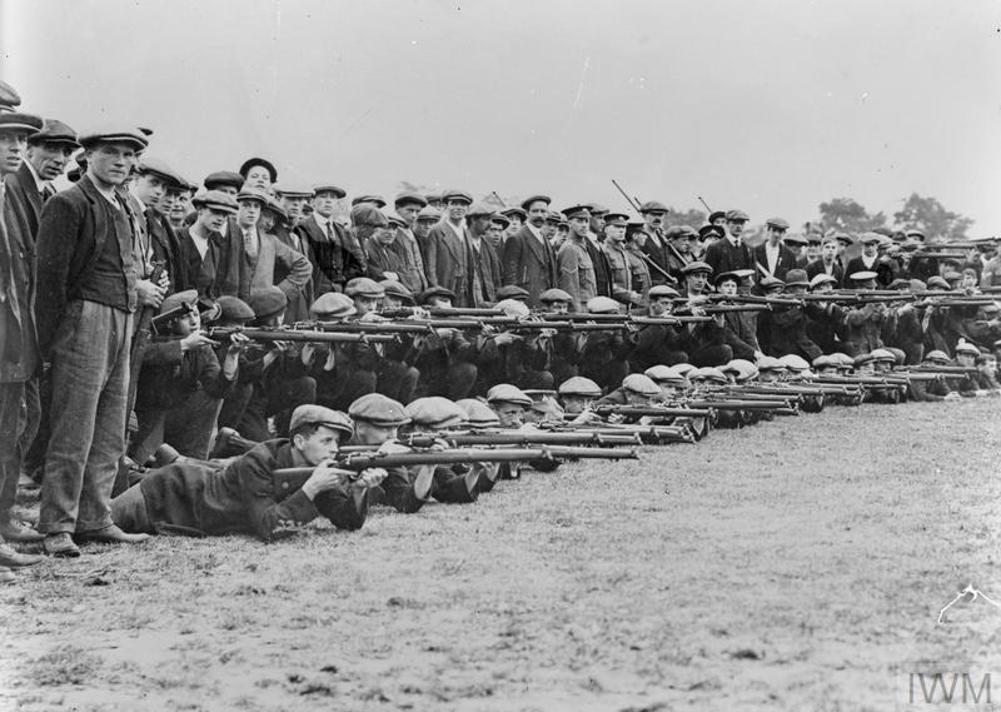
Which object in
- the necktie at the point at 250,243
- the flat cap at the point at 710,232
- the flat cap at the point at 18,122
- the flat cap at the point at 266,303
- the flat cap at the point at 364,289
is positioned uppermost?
the flat cap at the point at 18,122

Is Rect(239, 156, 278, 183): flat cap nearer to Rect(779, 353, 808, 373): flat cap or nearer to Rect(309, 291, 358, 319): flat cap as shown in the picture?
Rect(309, 291, 358, 319): flat cap

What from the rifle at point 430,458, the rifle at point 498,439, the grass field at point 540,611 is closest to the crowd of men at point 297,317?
the rifle at point 430,458

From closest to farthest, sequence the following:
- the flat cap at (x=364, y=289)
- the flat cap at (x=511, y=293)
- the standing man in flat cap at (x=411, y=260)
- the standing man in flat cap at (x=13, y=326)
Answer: the standing man in flat cap at (x=13, y=326) < the flat cap at (x=364, y=289) < the standing man in flat cap at (x=411, y=260) < the flat cap at (x=511, y=293)

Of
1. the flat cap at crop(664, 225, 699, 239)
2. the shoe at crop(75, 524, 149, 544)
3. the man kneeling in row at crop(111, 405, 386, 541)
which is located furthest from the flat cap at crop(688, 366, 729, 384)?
the shoe at crop(75, 524, 149, 544)

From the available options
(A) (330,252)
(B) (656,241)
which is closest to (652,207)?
(B) (656,241)

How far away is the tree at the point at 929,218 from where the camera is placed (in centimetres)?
2208

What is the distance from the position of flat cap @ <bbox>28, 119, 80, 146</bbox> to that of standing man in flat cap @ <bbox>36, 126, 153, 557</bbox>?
2.71 feet

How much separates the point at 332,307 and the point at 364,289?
2.29ft

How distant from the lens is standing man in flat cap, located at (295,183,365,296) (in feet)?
37.1

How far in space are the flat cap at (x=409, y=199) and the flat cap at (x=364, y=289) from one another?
3287 millimetres

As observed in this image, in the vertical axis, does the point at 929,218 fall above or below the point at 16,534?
above

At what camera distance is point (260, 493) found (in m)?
7.26

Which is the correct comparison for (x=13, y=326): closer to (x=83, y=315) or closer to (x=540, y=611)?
(x=83, y=315)

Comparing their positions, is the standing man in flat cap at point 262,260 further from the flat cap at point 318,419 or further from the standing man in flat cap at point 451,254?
the flat cap at point 318,419
